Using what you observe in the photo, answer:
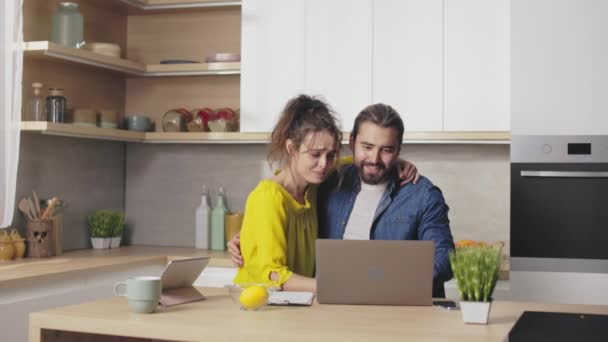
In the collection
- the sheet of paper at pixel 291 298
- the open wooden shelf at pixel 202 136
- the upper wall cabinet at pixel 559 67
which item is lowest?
the sheet of paper at pixel 291 298

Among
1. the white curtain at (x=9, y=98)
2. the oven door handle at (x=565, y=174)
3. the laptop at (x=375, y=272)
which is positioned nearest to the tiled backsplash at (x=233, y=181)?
the oven door handle at (x=565, y=174)

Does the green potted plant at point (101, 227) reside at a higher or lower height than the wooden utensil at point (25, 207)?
lower

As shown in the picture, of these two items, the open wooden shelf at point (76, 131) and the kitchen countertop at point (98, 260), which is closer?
the kitchen countertop at point (98, 260)

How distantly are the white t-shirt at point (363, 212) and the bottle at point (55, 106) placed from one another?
1664 millimetres


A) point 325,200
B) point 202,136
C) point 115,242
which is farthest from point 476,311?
point 115,242

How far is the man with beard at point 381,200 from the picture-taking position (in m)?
3.04

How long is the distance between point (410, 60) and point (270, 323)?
2301 millimetres

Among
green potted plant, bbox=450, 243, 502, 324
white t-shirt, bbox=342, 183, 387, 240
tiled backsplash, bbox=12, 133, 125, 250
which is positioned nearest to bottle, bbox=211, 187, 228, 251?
tiled backsplash, bbox=12, 133, 125, 250

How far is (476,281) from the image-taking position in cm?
224

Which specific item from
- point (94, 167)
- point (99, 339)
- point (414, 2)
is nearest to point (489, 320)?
point (99, 339)

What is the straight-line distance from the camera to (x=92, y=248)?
4680 millimetres

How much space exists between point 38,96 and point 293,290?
1.95 m

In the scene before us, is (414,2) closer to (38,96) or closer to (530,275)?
(530,275)

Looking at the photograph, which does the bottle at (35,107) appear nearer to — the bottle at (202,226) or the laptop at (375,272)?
the bottle at (202,226)
